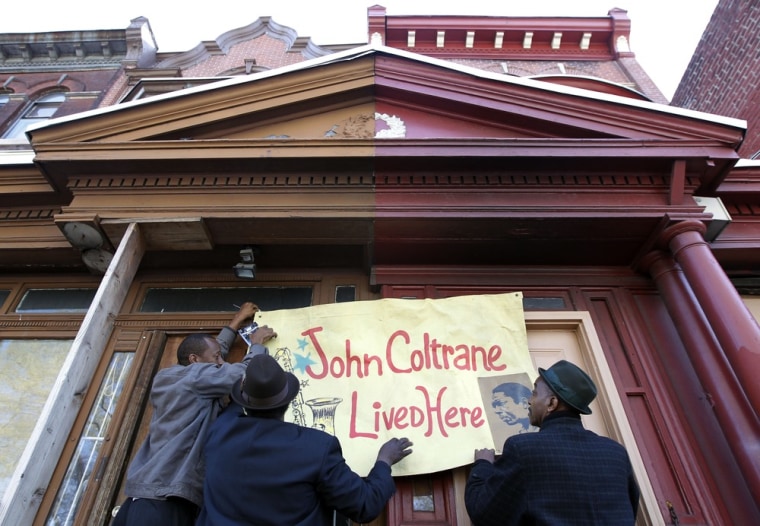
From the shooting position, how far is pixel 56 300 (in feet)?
15.6

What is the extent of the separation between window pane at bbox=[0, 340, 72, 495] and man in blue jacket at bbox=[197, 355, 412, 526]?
2.61 meters

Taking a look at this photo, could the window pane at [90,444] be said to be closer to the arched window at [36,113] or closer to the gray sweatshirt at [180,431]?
the gray sweatshirt at [180,431]

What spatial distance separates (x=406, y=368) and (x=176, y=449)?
1802mm

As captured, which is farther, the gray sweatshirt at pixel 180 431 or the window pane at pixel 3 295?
the window pane at pixel 3 295

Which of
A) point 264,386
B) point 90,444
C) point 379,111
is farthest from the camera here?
point 379,111

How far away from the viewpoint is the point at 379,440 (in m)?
3.46

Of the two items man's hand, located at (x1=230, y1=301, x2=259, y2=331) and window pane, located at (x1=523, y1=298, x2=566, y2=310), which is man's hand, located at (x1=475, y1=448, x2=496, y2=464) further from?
man's hand, located at (x1=230, y1=301, x2=259, y2=331)

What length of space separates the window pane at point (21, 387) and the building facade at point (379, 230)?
0.02 meters

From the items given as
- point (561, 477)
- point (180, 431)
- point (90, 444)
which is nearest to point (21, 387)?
point (90, 444)

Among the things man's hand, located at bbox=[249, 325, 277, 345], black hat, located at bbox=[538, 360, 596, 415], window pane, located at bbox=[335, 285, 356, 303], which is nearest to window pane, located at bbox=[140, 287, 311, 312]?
window pane, located at bbox=[335, 285, 356, 303]

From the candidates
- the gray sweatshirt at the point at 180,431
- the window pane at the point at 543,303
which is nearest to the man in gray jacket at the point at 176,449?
the gray sweatshirt at the point at 180,431

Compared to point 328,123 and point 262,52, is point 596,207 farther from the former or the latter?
point 262,52

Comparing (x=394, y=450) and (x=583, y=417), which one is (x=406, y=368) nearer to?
(x=394, y=450)

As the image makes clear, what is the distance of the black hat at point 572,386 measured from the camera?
254 centimetres
